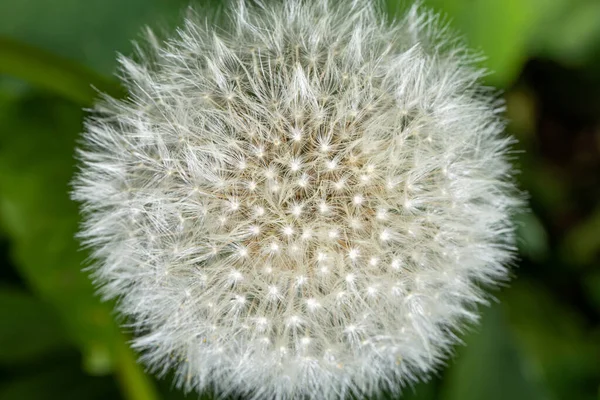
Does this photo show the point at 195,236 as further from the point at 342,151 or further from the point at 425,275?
the point at 425,275

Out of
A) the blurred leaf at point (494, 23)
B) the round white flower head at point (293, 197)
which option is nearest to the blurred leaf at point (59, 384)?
the round white flower head at point (293, 197)

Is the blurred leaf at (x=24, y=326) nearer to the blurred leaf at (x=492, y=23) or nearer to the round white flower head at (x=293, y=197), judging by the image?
the round white flower head at (x=293, y=197)

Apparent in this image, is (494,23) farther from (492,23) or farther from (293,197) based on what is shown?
(293,197)

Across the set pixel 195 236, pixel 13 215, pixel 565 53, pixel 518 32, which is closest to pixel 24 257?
pixel 13 215

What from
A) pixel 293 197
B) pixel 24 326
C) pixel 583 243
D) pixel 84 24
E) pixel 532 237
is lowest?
pixel 583 243

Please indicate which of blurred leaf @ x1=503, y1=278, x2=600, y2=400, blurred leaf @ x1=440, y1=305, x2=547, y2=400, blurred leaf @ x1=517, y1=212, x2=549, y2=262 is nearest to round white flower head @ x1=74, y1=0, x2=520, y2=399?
blurred leaf @ x1=440, y1=305, x2=547, y2=400

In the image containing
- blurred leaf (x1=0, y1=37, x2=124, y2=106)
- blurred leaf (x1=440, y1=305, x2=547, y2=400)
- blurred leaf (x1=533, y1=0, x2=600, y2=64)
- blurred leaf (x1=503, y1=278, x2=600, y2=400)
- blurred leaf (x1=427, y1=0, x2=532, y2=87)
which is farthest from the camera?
blurred leaf (x1=503, y1=278, x2=600, y2=400)

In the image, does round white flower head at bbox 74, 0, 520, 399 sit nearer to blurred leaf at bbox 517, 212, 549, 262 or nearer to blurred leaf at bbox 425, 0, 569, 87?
blurred leaf at bbox 425, 0, 569, 87

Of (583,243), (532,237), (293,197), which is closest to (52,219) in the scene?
(293,197)
